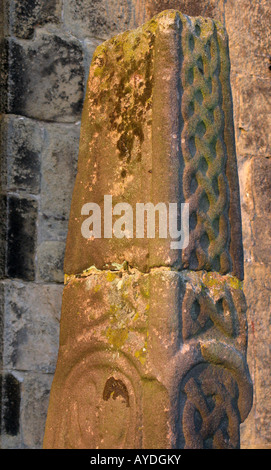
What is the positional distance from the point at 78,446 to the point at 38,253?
668 mm

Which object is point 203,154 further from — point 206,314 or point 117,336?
point 117,336

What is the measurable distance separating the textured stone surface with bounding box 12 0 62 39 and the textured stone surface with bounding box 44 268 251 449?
2.87ft

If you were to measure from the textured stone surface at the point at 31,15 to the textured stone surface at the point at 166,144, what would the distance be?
40 cm

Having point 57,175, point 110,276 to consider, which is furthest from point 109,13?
point 110,276

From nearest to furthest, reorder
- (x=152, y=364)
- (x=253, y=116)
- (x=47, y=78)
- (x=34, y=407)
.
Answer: (x=152, y=364) < (x=34, y=407) < (x=47, y=78) < (x=253, y=116)

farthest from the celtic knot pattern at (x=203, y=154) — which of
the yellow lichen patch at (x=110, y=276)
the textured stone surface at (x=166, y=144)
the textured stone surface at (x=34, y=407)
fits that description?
the textured stone surface at (x=34, y=407)

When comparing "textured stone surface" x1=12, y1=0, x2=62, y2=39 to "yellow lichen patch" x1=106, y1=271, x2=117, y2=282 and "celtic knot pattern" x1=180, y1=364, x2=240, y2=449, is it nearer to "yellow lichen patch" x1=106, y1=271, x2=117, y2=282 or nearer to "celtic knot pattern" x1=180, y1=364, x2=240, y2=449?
"yellow lichen patch" x1=106, y1=271, x2=117, y2=282

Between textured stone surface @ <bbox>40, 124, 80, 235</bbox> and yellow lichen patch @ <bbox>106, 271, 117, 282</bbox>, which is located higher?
textured stone surface @ <bbox>40, 124, 80, 235</bbox>

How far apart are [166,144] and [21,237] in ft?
2.19

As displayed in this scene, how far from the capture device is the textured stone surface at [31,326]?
2164 millimetres

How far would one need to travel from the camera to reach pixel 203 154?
6.03 ft

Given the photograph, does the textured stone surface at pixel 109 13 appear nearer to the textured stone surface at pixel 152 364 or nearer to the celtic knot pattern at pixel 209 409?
the textured stone surface at pixel 152 364

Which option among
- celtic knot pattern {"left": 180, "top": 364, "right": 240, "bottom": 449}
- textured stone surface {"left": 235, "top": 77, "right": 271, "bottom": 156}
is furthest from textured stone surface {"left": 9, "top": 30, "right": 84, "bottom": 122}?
celtic knot pattern {"left": 180, "top": 364, "right": 240, "bottom": 449}

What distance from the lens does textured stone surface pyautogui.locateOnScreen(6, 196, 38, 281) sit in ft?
7.22
